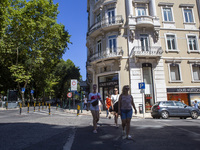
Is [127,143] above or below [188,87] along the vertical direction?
below

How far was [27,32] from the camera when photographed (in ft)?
83.3

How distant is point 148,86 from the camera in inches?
752

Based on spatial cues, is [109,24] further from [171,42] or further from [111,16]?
[171,42]

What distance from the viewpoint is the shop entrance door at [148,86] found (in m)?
18.8

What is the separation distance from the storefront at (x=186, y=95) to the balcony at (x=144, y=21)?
26.0 ft

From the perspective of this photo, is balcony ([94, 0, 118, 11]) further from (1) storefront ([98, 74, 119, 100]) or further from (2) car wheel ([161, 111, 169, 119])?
(2) car wheel ([161, 111, 169, 119])

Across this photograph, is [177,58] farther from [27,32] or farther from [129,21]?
[27,32]

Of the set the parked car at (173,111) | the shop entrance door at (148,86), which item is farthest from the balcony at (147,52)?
the parked car at (173,111)

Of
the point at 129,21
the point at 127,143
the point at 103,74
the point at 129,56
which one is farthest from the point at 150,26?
the point at 127,143

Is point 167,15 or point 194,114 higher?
point 167,15

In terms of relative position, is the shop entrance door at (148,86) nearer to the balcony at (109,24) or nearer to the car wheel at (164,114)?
the balcony at (109,24)

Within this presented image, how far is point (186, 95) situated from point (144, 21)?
33.0 ft

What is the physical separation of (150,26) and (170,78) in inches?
263

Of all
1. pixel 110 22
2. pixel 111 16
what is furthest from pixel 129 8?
pixel 110 22
